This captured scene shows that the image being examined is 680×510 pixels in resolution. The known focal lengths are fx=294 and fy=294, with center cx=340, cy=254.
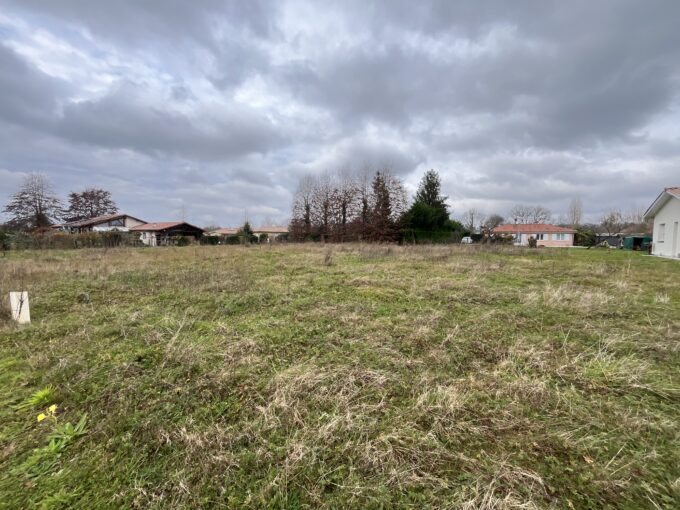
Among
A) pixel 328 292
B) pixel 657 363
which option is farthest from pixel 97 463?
pixel 657 363

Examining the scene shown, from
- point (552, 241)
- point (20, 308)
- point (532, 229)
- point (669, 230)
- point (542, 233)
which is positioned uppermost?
point (532, 229)

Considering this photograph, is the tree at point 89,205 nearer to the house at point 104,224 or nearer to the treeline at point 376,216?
the house at point 104,224

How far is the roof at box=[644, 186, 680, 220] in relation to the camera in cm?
1383

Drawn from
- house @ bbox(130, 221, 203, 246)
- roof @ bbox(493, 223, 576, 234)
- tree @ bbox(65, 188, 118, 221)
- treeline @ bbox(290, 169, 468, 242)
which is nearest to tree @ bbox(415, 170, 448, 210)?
treeline @ bbox(290, 169, 468, 242)

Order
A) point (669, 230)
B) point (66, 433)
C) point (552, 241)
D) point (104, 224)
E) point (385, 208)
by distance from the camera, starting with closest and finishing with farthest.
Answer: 1. point (66, 433)
2. point (669, 230)
3. point (385, 208)
4. point (104, 224)
5. point (552, 241)

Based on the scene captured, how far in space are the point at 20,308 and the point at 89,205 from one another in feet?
176

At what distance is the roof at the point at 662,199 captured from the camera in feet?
45.4

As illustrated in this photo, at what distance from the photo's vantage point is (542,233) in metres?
42.2

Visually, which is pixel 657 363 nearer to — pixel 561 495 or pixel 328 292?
pixel 561 495

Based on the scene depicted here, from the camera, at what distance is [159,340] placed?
3242 mm

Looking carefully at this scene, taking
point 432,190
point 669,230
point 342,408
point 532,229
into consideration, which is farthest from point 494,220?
point 342,408

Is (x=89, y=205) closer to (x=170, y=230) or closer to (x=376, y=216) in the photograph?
(x=170, y=230)

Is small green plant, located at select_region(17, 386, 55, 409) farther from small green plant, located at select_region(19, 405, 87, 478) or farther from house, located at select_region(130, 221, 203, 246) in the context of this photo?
house, located at select_region(130, 221, 203, 246)

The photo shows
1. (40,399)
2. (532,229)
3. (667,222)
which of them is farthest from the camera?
(532,229)
